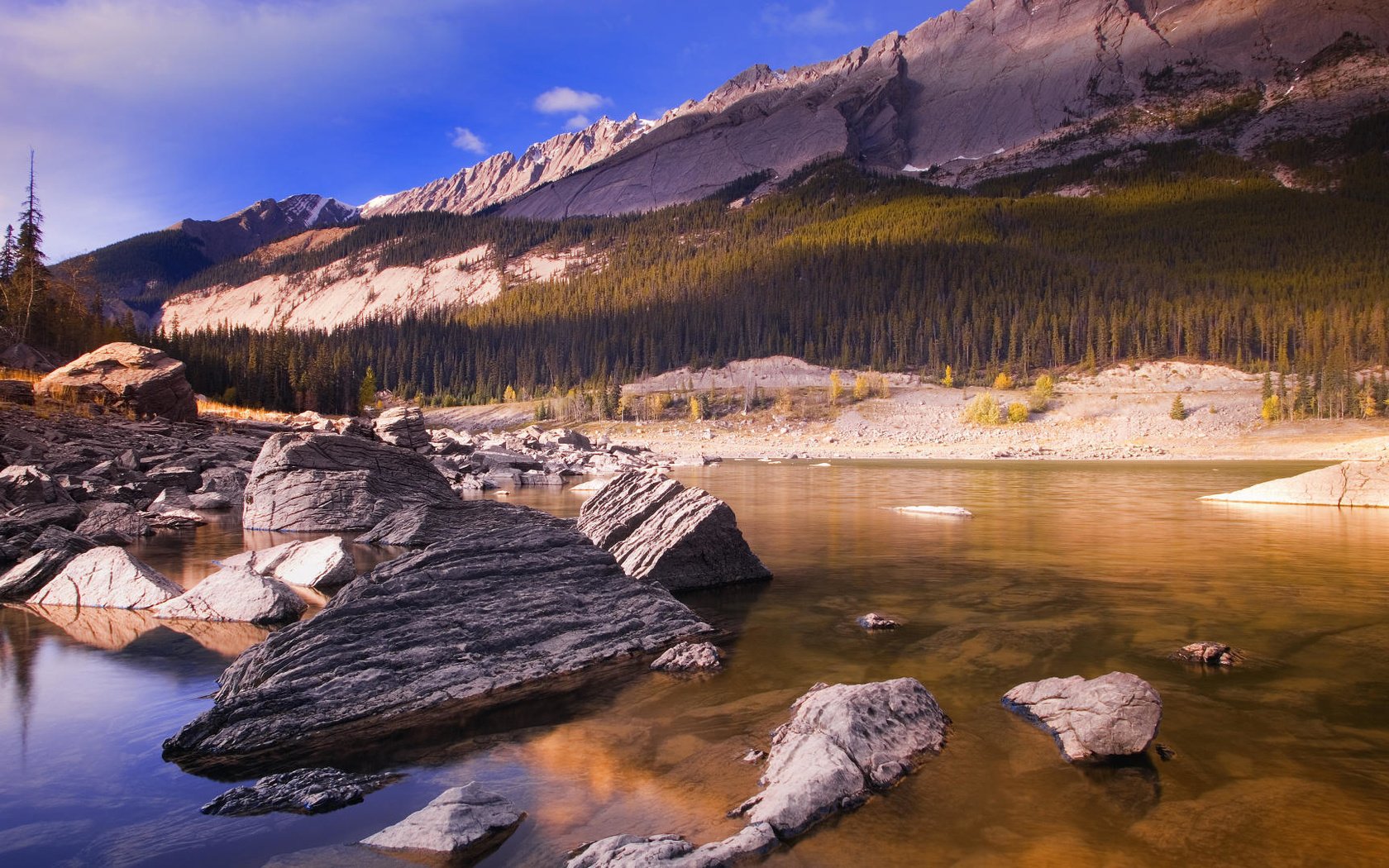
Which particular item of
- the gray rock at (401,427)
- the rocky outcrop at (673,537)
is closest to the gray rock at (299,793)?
the rocky outcrop at (673,537)

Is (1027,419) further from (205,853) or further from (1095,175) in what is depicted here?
(1095,175)

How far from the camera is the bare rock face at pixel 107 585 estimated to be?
37.6 feet

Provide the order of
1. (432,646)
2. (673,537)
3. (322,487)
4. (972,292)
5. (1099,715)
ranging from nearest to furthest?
(1099,715) < (432,646) < (673,537) < (322,487) < (972,292)

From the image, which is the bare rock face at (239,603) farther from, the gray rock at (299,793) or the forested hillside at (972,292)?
the forested hillside at (972,292)

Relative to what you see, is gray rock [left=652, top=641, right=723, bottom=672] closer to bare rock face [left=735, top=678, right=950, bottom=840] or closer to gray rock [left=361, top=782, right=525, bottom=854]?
bare rock face [left=735, top=678, right=950, bottom=840]

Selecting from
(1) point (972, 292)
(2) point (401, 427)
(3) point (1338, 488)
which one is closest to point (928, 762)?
(3) point (1338, 488)

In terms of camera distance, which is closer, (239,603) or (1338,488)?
(239,603)

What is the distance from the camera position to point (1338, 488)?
2519 centimetres

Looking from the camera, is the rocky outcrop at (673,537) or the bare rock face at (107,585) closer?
the bare rock face at (107,585)

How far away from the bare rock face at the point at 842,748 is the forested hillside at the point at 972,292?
Result: 87.8 meters

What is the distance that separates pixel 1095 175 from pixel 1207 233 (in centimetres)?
4823

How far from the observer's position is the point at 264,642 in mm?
7594

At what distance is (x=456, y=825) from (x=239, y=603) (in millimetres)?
7990

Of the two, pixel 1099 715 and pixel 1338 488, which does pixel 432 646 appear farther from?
pixel 1338 488
